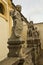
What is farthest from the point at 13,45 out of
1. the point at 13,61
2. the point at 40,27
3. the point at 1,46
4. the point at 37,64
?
the point at 40,27

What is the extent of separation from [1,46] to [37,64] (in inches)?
122

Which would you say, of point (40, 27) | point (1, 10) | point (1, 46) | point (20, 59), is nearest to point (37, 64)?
point (1, 46)

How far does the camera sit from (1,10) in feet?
42.2

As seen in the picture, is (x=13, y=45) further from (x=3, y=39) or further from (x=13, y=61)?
(x=3, y=39)

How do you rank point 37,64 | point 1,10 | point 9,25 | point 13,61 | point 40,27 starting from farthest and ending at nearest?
point 40,27 → point 9,25 → point 1,10 → point 37,64 → point 13,61

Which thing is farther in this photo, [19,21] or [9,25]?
[9,25]

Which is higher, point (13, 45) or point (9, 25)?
point (9, 25)

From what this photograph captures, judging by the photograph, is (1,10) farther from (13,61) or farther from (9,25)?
(13,61)

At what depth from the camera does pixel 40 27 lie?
16.5 metres

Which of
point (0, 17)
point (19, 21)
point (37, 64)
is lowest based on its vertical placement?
point (37, 64)

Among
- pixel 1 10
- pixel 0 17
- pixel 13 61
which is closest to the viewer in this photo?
pixel 13 61

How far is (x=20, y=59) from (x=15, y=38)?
0.59 metres

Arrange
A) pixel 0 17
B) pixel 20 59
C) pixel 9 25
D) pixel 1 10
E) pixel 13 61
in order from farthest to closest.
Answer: pixel 9 25 → pixel 1 10 → pixel 0 17 → pixel 20 59 → pixel 13 61

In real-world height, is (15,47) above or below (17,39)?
below
